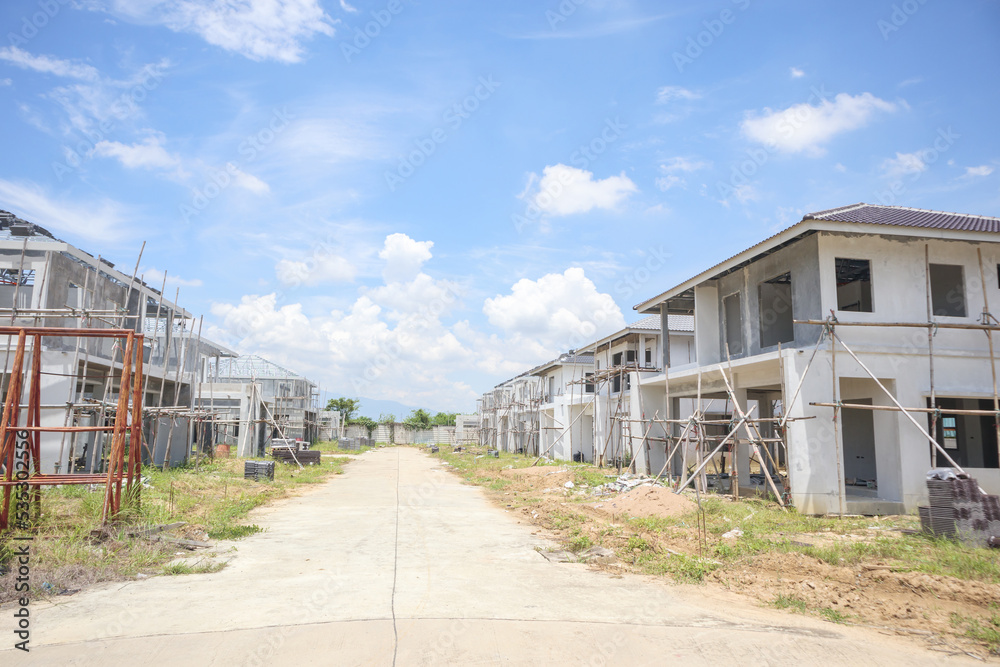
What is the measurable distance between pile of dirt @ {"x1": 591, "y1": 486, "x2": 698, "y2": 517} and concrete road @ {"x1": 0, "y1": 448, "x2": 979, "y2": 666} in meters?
4.05

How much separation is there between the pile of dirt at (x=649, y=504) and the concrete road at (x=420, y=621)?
13.3 ft

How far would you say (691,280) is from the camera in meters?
17.3

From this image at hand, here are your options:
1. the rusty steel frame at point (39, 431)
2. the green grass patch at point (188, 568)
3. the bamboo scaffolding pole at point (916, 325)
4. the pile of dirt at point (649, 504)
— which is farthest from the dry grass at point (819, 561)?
the rusty steel frame at point (39, 431)

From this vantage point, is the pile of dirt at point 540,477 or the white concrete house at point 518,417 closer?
the pile of dirt at point 540,477

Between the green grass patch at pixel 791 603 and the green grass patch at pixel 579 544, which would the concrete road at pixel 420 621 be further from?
the green grass patch at pixel 579 544

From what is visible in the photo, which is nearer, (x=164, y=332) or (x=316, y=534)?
(x=316, y=534)

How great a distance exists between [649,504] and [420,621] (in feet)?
25.8

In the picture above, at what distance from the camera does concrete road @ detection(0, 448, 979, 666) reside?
4.96m

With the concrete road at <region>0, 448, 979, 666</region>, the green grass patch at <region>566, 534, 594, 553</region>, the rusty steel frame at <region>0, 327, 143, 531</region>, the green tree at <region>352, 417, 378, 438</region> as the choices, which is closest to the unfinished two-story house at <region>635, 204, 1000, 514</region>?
the green grass patch at <region>566, 534, 594, 553</region>

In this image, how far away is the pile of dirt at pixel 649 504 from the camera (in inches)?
485

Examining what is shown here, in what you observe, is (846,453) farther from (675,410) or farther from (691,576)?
(691,576)

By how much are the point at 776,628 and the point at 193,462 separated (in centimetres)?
2213

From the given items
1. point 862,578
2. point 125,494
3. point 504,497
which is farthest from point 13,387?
Answer: point 504,497

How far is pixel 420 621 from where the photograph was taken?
5746mm
